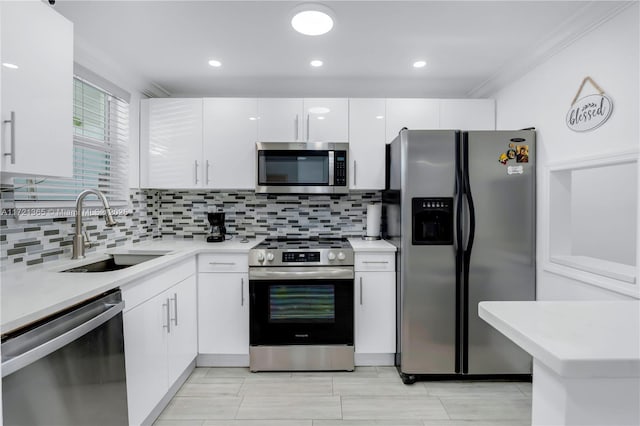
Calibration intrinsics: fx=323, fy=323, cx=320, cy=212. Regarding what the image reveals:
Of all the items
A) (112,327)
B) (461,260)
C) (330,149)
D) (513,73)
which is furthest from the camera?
(330,149)

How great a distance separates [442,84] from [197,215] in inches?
100

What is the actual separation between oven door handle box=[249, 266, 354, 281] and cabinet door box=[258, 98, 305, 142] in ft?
3.69

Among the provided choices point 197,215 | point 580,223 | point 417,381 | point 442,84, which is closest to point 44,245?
point 197,215

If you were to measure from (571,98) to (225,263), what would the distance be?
8.45 ft

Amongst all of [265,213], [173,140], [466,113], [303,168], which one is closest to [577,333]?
[303,168]

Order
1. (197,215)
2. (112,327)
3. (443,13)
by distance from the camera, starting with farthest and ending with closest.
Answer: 1. (197,215)
2. (443,13)
3. (112,327)

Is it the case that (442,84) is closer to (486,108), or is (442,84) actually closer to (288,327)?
(486,108)

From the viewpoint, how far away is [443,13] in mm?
1789

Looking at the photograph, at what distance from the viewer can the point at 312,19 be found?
5.90ft

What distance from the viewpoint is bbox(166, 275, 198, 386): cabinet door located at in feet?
6.70

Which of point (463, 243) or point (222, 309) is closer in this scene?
point (463, 243)

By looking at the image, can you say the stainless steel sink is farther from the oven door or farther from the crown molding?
the crown molding

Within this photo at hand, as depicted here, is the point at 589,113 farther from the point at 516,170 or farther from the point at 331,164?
the point at 331,164

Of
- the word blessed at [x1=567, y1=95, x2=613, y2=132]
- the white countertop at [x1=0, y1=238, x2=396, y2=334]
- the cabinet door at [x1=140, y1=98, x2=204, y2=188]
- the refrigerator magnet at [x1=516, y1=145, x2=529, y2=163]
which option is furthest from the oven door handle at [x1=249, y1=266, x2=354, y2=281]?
the word blessed at [x1=567, y1=95, x2=613, y2=132]
